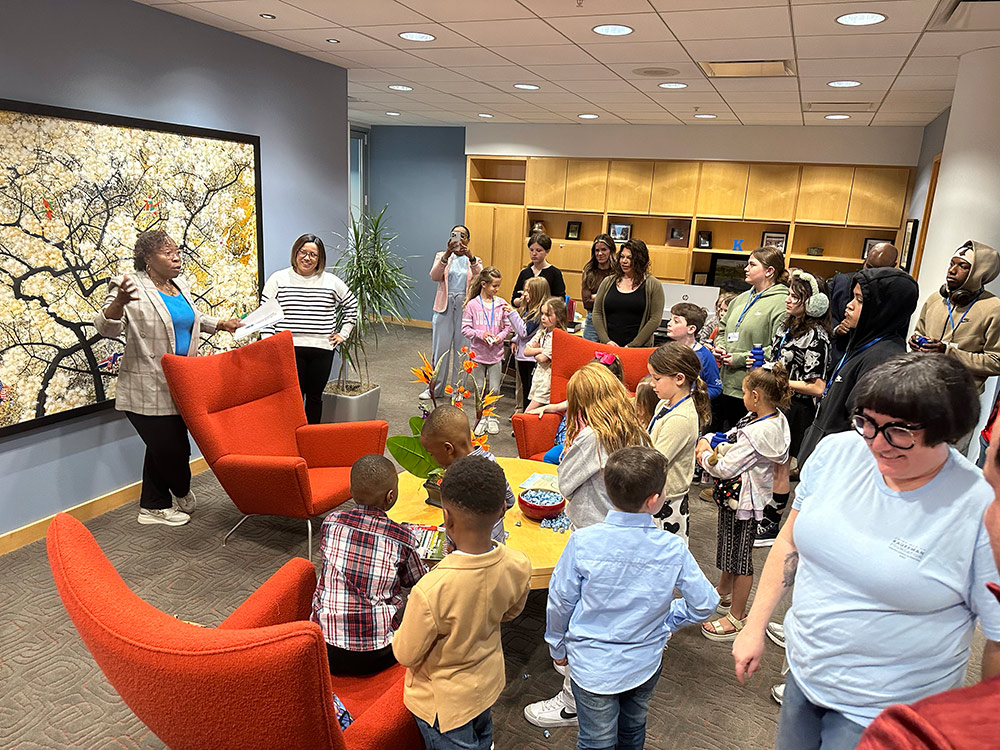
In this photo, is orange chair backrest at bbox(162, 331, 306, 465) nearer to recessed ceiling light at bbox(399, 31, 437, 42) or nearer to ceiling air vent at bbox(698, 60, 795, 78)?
recessed ceiling light at bbox(399, 31, 437, 42)

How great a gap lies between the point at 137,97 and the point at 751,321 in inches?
157

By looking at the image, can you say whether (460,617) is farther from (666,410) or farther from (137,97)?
(137,97)

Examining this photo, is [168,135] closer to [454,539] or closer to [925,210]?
[454,539]

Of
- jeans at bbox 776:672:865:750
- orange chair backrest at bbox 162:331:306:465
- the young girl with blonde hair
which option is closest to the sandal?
the young girl with blonde hair

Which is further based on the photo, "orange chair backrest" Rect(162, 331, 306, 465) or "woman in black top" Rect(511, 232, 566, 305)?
"woman in black top" Rect(511, 232, 566, 305)

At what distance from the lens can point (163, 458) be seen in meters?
3.87

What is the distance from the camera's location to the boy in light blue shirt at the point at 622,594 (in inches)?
70.5

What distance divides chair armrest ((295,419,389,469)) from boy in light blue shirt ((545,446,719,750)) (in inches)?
85.8

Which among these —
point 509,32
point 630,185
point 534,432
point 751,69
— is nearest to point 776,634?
point 534,432

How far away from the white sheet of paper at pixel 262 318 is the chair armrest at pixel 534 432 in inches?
68.9

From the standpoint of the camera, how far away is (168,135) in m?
4.17

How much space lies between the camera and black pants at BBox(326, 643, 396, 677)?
204cm

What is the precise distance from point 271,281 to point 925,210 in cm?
586

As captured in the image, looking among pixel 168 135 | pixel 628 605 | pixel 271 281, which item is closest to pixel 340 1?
pixel 168 135
